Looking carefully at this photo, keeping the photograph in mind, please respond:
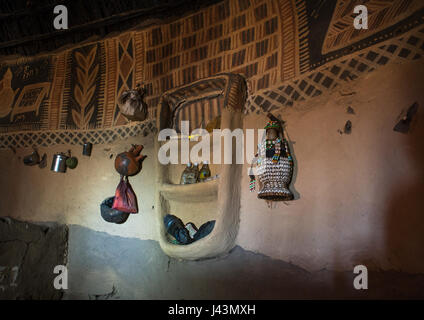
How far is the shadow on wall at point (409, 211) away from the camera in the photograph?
143 centimetres

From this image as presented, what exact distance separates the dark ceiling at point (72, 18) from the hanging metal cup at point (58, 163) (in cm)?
120

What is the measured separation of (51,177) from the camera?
3.13 meters

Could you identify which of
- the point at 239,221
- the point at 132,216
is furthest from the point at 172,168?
the point at 239,221

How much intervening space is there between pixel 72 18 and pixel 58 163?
4.57 ft

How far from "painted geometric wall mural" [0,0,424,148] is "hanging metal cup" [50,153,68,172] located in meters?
0.19

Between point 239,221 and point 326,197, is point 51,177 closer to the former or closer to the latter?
point 239,221

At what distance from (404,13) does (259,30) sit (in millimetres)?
983

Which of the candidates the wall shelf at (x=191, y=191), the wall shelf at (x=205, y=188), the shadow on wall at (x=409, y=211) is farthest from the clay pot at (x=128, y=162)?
the shadow on wall at (x=409, y=211)

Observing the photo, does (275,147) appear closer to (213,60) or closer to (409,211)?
(409,211)

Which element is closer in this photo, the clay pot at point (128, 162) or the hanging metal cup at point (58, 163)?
the clay pot at point (128, 162)

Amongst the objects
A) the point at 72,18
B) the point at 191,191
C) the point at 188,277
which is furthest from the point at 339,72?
the point at 72,18

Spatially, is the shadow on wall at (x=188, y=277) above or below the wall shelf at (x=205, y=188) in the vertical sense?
below

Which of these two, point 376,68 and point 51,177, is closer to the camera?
point 376,68

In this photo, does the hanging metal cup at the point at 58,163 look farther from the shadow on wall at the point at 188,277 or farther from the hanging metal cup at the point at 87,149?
the shadow on wall at the point at 188,277
